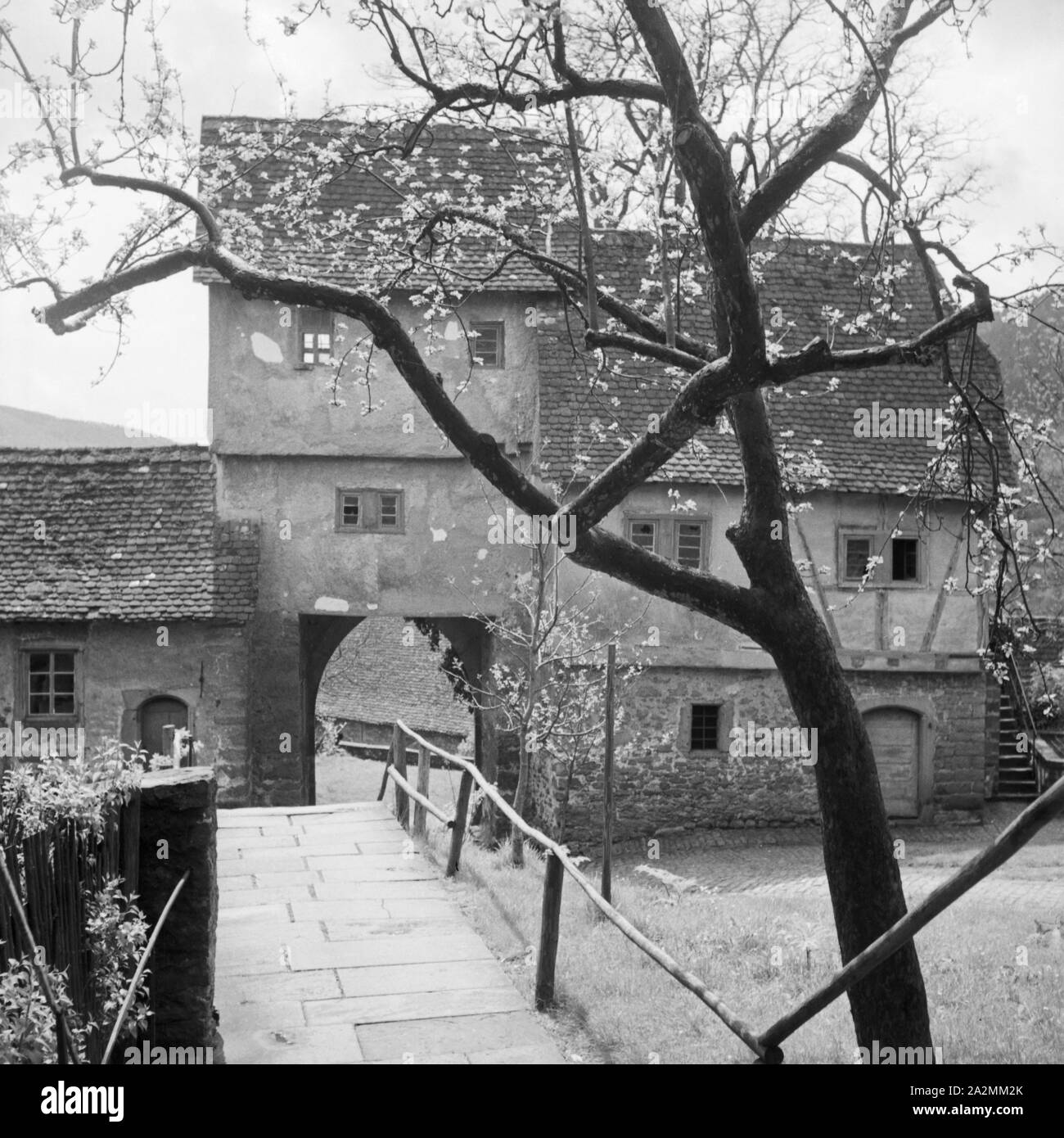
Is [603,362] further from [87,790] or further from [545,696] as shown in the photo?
[545,696]

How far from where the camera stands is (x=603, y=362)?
9.39m

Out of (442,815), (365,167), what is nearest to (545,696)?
(442,815)

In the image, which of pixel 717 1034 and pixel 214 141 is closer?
pixel 717 1034

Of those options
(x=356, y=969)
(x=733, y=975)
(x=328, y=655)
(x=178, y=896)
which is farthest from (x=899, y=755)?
(x=178, y=896)

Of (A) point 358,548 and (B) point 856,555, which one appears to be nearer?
(A) point 358,548

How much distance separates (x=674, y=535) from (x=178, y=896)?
16117 millimetres

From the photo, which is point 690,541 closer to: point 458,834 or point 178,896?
point 458,834

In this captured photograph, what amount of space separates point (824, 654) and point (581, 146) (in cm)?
Answer: 356

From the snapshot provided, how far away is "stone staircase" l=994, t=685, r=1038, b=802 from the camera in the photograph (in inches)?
911

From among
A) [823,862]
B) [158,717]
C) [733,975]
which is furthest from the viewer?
[158,717]

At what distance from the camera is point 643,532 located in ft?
69.3

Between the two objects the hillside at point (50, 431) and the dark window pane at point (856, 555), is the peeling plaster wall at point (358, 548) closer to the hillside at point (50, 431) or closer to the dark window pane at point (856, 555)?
the dark window pane at point (856, 555)

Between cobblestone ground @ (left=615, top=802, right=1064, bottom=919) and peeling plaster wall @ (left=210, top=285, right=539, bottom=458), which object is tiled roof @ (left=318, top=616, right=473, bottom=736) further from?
peeling plaster wall @ (left=210, top=285, right=539, bottom=458)

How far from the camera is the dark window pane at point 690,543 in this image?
827 inches
